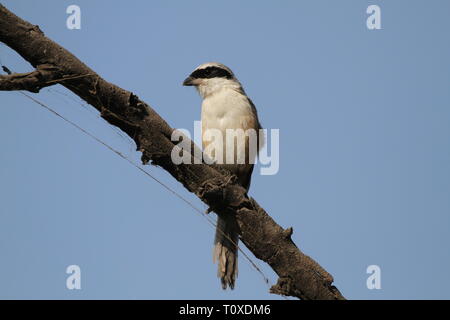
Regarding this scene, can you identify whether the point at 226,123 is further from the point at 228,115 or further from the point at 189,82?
the point at 189,82

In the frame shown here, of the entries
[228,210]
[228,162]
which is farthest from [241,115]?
[228,210]

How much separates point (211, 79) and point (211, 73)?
0.40ft

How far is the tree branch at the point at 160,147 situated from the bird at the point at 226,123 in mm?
1170

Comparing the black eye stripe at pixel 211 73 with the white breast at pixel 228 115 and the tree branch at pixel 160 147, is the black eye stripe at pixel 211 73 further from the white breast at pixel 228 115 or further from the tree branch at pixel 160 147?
the tree branch at pixel 160 147

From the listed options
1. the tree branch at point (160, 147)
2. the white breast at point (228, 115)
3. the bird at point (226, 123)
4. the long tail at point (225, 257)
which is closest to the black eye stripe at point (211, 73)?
the bird at point (226, 123)

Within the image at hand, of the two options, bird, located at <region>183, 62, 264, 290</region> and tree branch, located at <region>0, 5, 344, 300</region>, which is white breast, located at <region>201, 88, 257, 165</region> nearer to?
bird, located at <region>183, 62, 264, 290</region>

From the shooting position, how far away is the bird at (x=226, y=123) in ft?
20.3

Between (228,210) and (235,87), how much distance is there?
95.6 inches

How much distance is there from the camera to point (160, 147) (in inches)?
175

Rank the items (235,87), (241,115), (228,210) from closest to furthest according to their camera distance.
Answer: (228,210) → (241,115) → (235,87)
